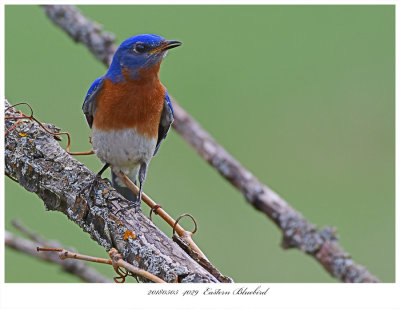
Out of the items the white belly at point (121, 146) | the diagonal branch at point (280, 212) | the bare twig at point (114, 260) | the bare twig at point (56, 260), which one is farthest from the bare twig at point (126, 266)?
the diagonal branch at point (280, 212)

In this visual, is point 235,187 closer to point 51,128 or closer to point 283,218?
point 283,218

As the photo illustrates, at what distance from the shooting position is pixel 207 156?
14.8 ft

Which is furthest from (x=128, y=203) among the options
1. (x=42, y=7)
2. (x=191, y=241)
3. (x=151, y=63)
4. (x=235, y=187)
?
(x=42, y=7)

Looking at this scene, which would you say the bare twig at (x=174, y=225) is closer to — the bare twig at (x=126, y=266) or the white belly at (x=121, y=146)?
the bare twig at (x=126, y=266)

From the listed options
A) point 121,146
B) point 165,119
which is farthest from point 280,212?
point 121,146

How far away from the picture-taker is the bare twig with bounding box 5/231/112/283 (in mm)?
3223

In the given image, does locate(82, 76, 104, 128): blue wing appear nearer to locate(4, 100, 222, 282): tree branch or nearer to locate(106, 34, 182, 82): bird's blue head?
locate(106, 34, 182, 82): bird's blue head

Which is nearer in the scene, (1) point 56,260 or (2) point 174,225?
(2) point 174,225

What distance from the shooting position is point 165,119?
159 inches

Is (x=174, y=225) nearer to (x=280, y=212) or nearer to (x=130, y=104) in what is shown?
(x=130, y=104)

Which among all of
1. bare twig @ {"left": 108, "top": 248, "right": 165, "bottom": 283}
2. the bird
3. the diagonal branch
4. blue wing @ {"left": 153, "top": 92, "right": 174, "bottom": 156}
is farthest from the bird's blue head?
bare twig @ {"left": 108, "top": 248, "right": 165, "bottom": 283}

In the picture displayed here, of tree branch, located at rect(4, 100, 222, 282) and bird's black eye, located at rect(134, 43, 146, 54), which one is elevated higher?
bird's black eye, located at rect(134, 43, 146, 54)

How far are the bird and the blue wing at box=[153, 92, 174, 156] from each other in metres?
0.07

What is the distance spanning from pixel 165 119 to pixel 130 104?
0.34 meters
